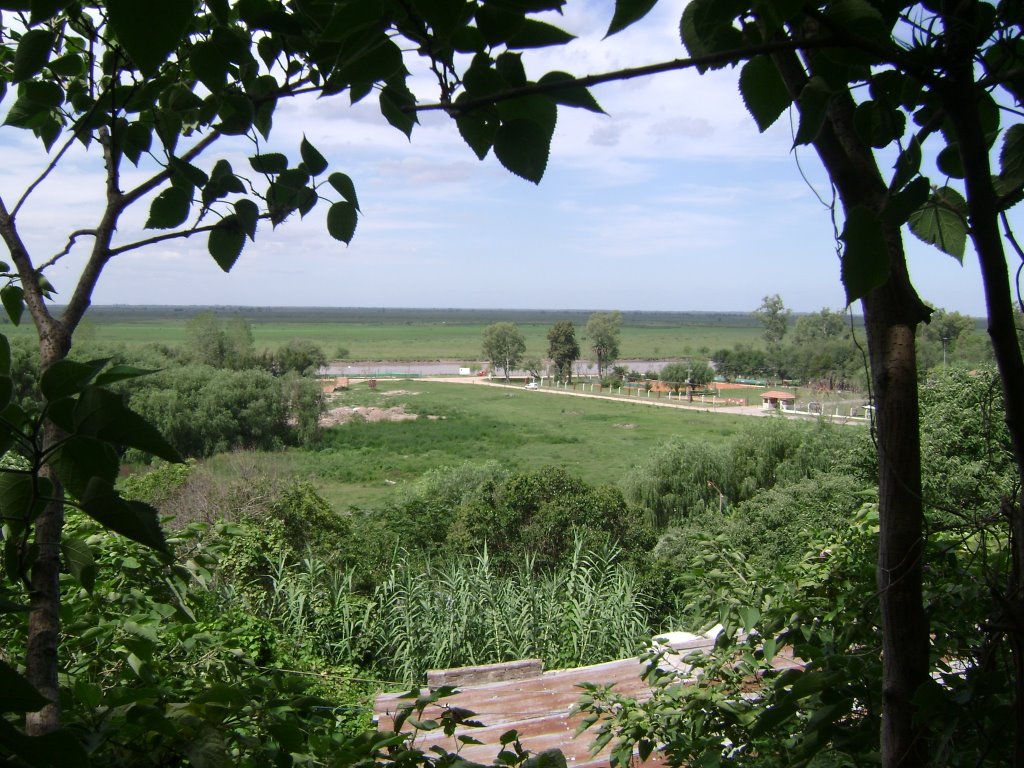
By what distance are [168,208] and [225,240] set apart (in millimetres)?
41

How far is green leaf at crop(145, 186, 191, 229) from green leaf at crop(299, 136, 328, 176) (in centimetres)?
8

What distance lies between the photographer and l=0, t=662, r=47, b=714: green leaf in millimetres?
245

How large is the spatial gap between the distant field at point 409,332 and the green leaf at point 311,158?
30865 mm

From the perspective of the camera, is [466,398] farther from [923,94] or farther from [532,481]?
[923,94]

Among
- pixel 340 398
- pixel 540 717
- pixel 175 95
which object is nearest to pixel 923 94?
pixel 175 95

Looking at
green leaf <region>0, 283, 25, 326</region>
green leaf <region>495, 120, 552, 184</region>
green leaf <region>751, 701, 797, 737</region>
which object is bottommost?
green leaf <region>751, 701, 797, 737</region>

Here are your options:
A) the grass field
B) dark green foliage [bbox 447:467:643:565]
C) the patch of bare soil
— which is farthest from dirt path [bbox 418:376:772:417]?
dark green foliage [bbox 447:467:643:565]

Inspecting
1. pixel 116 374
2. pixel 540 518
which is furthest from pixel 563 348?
pixel 116 374

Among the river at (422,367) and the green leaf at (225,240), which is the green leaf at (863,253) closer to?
the green leaf at (225,240)

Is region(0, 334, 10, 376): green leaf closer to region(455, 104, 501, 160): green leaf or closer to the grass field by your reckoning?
region(455, 104, 501, 160): green leaf

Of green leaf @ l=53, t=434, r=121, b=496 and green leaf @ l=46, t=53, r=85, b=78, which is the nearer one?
green leaf @ l=53, t=434, r=121, b=496

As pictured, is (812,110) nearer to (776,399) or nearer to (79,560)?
(79,560)

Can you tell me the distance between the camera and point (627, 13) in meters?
0.29

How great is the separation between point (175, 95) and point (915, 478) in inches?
20.2
